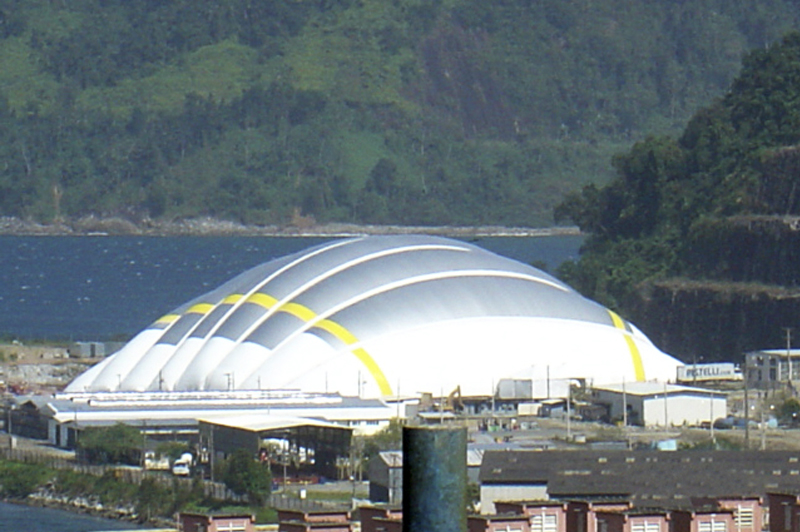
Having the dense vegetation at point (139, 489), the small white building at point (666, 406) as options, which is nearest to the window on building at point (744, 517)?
the dense vegetation at point (139, 489)

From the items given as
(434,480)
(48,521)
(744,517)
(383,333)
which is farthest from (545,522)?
(383,333)

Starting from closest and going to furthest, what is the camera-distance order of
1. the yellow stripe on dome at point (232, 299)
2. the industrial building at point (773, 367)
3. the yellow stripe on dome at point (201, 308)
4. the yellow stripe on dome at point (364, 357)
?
the yellow stripe on dome at point (364, 357) < the yellow stripe on dome at point (232, 299) < the yellow stripe on dome at point (201, 308) < the industrial building at point (773, 367)

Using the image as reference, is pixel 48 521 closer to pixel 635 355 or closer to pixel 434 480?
pixel 635 355

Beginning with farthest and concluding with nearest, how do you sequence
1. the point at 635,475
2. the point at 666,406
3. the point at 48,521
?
the point at 666,406 → the point at 48,521 → the point at 635,475

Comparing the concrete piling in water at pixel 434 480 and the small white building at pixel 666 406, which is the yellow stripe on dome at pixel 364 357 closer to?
the small white building at pixel 666 406

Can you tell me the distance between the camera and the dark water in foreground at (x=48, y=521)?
44.6 m

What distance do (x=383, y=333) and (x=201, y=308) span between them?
271 inches

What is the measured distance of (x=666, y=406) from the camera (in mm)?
57312

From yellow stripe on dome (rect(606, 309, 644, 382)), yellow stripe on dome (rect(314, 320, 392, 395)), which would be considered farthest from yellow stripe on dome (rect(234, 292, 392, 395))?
yellow stripe on dome (rect(606, 309, 644, 382))

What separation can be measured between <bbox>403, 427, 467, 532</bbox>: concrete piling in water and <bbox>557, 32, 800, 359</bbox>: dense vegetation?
63848mm

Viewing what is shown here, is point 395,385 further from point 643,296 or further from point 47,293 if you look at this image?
point 47,293

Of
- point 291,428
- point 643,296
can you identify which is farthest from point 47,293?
point 291,428

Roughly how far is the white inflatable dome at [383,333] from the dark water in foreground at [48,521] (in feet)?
40.6

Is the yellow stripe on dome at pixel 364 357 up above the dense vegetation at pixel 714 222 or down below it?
below
